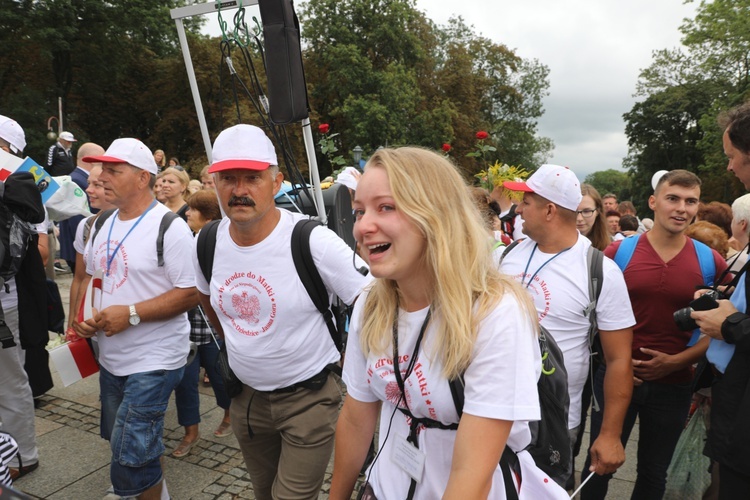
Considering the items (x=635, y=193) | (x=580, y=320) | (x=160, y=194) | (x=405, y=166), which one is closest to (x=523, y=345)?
(x=405, y=166)

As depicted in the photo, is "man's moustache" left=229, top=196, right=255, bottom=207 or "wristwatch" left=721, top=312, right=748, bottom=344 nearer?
"wristwatch" left=721, top=312, right=748, bottom=344

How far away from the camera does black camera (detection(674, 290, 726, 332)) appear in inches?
95.1

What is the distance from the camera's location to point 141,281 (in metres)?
2.96

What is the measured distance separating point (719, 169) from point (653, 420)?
3315cm

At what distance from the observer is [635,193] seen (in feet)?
154

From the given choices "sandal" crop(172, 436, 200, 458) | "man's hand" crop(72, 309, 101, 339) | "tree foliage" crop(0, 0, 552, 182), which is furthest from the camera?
"tree foliage" crop(0, 0, 552, 182)

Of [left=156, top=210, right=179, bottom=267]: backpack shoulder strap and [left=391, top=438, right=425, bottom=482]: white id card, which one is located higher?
[left=156, top=210, right=179, bottom=267]: backpack shoulder strap

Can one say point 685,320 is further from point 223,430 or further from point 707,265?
point 223,430

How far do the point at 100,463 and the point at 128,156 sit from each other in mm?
2286

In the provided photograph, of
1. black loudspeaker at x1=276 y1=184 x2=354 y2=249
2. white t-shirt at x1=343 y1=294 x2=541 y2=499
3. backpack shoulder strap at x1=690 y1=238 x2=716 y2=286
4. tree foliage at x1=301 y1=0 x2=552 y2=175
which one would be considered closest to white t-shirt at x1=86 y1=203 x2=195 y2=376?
black loudspeaker at x1=276 y1=184 x2=354 y2=249

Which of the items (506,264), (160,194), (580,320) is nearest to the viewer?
(580,320)

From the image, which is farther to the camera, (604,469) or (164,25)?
(164,25)

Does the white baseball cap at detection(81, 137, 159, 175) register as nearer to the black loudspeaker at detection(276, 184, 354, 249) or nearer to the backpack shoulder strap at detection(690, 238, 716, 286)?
the black loudspeaker at detection(276, 184, 354, 249)

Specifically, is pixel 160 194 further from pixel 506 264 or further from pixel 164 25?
pixel 164 25
